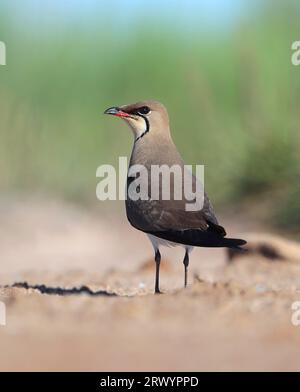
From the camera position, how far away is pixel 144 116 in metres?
6.81

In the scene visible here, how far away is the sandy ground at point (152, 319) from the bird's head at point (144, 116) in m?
1.12

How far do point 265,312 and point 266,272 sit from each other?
8.72 feet

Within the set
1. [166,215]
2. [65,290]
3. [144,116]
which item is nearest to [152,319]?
[166,215]

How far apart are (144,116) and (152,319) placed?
2.22m

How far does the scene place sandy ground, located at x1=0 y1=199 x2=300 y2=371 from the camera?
4000 mm

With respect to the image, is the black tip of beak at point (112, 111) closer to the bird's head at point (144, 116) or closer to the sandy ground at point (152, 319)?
the bird's head at point (144, 116)

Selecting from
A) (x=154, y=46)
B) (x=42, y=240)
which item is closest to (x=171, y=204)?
(x=42, y=240)

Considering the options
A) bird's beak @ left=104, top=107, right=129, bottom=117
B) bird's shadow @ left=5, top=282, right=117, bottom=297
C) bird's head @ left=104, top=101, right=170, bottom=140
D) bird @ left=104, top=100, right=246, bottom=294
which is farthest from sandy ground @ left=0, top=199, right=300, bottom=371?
bird's beak @ left=104, top=107, right=129, bottom=117

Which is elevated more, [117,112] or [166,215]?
[117,112]

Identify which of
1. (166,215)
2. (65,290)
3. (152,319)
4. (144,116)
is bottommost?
(152,319)

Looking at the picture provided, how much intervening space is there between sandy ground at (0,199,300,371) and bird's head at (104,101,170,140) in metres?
1.12

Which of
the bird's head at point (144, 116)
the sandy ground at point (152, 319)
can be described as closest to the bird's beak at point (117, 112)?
the bird's head at point (144, 116)

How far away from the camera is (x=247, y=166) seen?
36.3ft

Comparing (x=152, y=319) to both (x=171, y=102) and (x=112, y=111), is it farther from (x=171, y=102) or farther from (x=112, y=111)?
(x=171, y=102)
